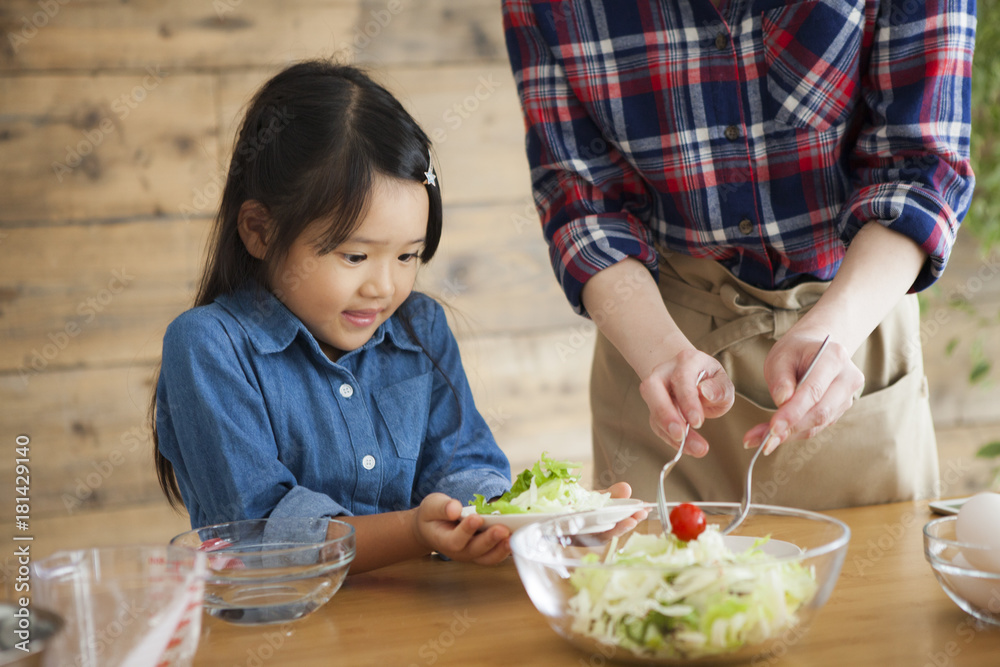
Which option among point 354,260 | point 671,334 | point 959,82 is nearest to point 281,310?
point 354,260

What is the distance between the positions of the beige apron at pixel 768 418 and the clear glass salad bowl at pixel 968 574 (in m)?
0.54

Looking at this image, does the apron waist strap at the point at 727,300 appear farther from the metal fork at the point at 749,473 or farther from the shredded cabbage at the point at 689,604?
the shredded cabbage at the point at 689,604

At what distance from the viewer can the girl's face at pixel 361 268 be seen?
1.23 m

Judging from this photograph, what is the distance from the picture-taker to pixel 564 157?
1.34m

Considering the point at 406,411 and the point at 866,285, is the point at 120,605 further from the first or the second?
the point at 866,285

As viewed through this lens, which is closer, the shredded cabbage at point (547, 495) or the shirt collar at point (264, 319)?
the shredded cabbage at point (547, 495)

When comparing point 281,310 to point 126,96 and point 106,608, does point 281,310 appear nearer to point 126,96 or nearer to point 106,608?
point 106,608

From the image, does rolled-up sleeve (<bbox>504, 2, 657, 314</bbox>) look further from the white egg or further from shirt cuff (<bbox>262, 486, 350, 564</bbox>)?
the white egg

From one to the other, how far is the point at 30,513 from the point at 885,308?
2.13 meters

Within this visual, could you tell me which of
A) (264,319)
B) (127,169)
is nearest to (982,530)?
(264,319)

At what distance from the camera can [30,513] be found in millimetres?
2330

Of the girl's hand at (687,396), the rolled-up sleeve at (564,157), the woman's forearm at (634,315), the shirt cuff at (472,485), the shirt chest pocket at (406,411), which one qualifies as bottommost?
the shirt cuff at (472,485)

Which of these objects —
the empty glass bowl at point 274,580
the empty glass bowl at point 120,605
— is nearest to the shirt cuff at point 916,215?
the empty glass bowl at point 274,580

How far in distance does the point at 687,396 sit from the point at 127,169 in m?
1.84
